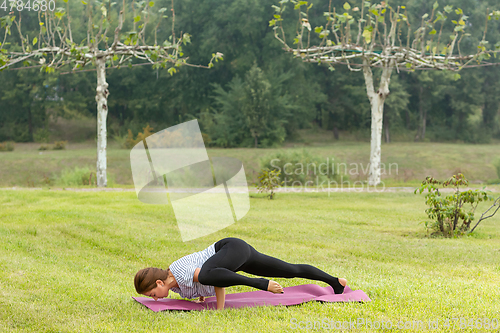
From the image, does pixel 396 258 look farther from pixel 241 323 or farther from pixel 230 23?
pixel 230 23

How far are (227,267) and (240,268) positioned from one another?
0.20 meters

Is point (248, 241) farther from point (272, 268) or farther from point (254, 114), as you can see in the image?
point (254, 114)

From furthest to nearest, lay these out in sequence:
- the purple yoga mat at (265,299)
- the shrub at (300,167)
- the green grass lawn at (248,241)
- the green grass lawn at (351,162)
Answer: the green grass lawn at (351,162) < the shrub at (300,167) < the purple yoga mat at (265,299) < the green grass lawn at (248,241)

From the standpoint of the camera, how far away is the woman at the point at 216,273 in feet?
12.1

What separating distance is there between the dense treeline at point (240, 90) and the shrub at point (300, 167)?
45.8 feet

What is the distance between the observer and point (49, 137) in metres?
36.7

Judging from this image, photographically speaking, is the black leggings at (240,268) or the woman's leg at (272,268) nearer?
the black leggings at (240,268)

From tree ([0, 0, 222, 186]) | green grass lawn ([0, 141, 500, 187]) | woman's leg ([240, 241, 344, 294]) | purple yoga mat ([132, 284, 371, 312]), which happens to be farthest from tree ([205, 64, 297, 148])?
woman's leg ([240, 241, 344, 294])

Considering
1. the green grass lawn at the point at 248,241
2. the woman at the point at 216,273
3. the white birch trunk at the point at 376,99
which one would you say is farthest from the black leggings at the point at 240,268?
the white birch trunk at the point at 376,99

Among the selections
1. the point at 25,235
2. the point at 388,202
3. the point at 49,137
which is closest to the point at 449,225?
the point at 388,202

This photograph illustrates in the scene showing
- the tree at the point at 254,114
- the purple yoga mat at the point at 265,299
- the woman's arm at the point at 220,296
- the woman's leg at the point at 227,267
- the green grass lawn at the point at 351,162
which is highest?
the tree at the point at 254,114

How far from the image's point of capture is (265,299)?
4293mm

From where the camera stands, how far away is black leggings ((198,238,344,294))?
12.1ft

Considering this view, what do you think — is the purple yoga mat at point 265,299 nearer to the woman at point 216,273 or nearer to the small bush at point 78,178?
the woman at point 216,273
